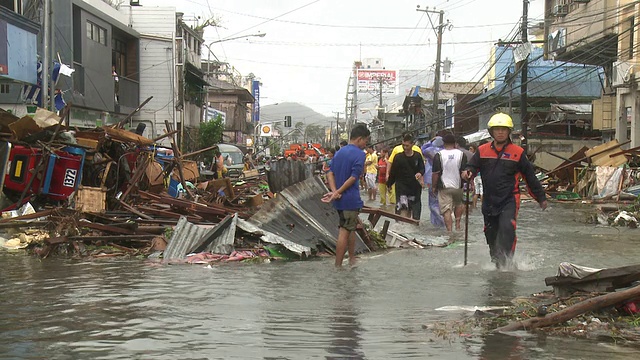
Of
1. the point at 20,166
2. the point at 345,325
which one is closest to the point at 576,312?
the point at 345,325

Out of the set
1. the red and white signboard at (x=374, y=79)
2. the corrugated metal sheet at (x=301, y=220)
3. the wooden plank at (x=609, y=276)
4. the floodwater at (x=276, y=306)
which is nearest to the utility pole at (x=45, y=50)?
the floodwater at (x=276, y=306)

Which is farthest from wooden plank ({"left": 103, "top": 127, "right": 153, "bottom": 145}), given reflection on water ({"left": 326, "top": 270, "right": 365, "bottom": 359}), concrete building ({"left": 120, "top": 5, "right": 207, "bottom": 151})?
concrete building ({"left": 120, "top": 5, "right": 207, "bottom": 151})

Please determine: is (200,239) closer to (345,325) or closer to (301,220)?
(301,220)

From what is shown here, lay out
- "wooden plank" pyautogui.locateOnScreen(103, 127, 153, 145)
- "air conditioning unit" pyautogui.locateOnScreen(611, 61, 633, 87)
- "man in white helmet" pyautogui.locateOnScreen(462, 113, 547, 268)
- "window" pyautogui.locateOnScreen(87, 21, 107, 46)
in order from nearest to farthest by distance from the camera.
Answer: "man in white helmet" pyautogui.locateOnScreen(462, 113, 547, 268), "wooden plank" pyautogui.locateOnScreen(103, 127, 153, 145), "air conditioning unit" pyautogui.locateOnScreen(611, 61, 633, 87), "window" pyautogui.locateOnScreen(87, 21, 107, 46)

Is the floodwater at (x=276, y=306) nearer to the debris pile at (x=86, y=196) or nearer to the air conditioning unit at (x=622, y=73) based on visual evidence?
the debris pile at (x=86, y=196)

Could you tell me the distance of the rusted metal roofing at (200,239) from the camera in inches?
358

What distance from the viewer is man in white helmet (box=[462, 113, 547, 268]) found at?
7.76 m

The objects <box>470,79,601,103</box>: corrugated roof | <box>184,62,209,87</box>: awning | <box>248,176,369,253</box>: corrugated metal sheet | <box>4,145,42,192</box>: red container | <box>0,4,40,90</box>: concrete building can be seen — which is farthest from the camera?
<box>184,62,209,87</box>: awning

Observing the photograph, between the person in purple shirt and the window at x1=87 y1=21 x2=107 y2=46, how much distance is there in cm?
2248

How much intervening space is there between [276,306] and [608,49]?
2523 centimetres

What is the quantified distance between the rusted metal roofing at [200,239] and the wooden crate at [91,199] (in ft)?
7.76

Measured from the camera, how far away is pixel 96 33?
95.0ft

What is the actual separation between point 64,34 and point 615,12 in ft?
66.4

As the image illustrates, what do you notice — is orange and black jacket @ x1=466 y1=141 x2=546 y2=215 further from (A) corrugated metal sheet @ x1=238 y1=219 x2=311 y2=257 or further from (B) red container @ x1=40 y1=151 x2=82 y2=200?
(B) red container @ x1=40 y1=151 x2=82 y2=200
